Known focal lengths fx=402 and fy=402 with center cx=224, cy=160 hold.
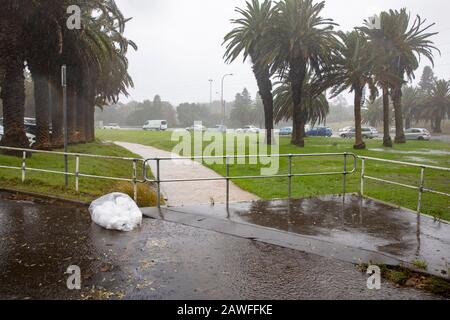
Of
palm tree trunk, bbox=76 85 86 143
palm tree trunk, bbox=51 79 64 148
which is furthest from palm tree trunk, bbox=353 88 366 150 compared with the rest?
palm tree trunk, bbox=51 79 64 148

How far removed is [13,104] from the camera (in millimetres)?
16062

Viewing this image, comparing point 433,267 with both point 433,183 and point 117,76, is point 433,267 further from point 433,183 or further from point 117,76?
point 117,76

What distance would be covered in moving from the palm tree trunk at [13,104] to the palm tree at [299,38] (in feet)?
63.3

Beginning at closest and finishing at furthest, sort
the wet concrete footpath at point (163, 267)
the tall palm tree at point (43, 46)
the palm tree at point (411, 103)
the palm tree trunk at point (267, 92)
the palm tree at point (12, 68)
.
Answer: the wet concrete footpath at point (163, 267) → the palm tree at point (12, 68) → the tall palm tree at point (43, 46) → the palm tree trunk at point (267, 92) → the palm tree at point (411, 103)

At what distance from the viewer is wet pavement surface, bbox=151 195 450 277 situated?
19.7 ft

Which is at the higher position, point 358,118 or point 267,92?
point 267,92

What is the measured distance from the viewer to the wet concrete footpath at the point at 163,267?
4.72m

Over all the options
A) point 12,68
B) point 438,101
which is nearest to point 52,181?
point 12,68

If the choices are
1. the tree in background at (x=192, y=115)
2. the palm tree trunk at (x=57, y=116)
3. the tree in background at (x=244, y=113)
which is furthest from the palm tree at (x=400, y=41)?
the tree in background at (x=192, y=115)

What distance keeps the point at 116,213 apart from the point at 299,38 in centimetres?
2649

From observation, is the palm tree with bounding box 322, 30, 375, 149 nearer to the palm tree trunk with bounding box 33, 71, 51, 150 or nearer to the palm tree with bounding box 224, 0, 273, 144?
the palm tree with bounding box 224, 0, 273, 144

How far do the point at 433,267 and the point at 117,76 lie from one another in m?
33.2

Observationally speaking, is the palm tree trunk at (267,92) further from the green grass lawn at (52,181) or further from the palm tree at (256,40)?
the green grass lawn at (52,181)

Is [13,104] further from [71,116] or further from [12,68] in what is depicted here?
[71,116]
